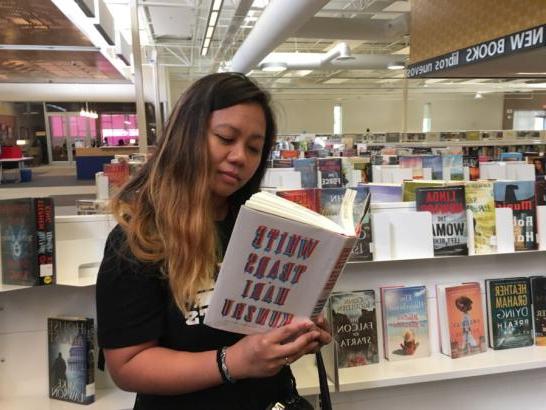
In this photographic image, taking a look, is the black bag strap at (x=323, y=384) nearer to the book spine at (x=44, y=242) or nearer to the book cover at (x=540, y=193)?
the book spine at (x=44, y=242)

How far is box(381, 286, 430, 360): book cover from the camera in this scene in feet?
7.13

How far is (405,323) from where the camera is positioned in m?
2.19

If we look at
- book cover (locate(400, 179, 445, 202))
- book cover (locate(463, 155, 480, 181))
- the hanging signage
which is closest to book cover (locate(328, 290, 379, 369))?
book cover (locate(400, 179, 445, 202))

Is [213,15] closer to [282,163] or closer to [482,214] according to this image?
[282,163]

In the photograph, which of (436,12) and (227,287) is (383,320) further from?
(436,12)

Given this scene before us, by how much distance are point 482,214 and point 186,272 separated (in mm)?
1563

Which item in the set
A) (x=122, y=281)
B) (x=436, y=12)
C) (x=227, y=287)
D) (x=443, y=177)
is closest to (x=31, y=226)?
(x=122, y=281)

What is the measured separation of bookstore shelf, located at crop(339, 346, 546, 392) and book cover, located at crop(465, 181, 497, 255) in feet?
1.54

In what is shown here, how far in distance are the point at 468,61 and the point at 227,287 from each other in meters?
2.66

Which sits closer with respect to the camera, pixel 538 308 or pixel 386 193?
pixel 538 308

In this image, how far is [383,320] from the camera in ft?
7.16

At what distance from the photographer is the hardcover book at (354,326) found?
6.88 feet

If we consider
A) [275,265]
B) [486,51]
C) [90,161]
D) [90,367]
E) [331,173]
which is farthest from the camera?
[90,161]

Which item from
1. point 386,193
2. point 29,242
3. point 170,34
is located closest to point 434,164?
point 386,193
